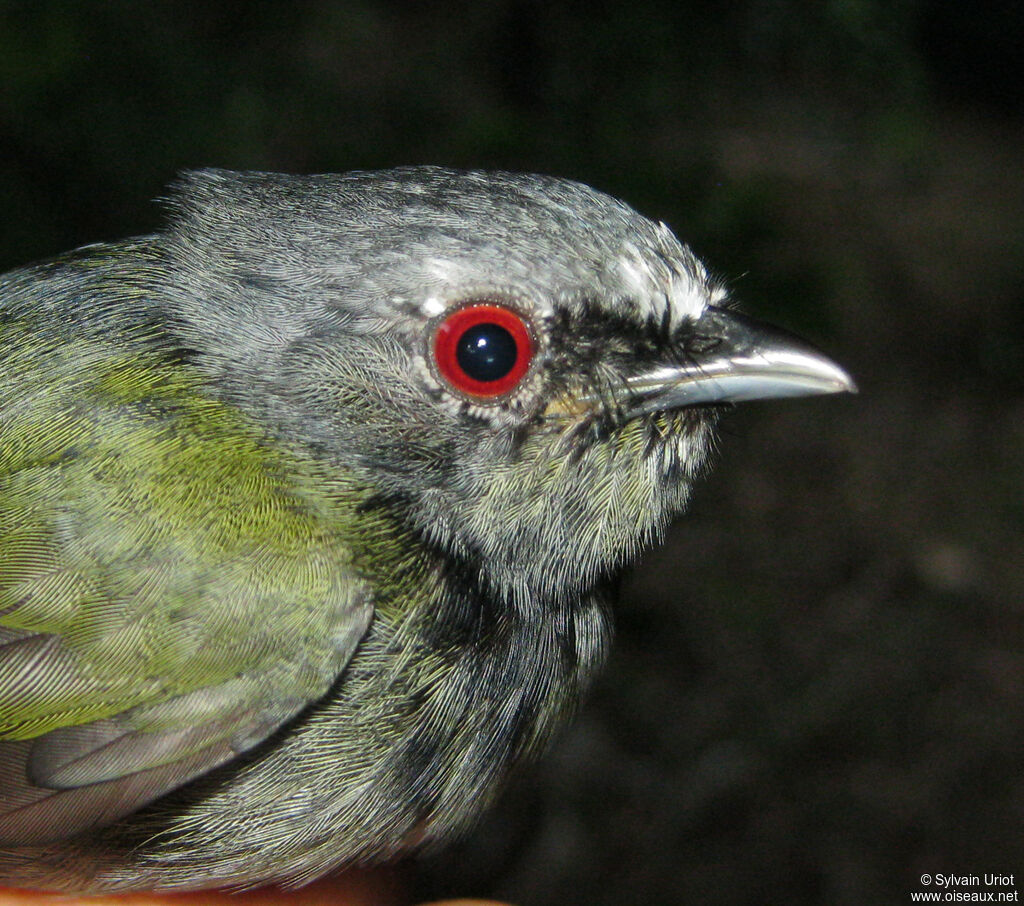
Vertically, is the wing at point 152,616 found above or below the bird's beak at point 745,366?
below

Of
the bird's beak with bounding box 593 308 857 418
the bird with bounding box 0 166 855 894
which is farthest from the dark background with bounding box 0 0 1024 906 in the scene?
the bird with bounding box 0 166 855 894

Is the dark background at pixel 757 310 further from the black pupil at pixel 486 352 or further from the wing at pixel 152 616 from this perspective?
the wing at pixel 152 616

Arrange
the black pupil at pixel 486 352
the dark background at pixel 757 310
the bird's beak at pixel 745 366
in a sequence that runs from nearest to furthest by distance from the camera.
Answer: the black pupil at pixel 486 352, the bird's beak at pixel 745 366, the dark background at pixel 757 310

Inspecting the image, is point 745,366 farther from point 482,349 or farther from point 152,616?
point 152,616

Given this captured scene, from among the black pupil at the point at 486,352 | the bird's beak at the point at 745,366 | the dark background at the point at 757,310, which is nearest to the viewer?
the black pupil at the point at 486,352

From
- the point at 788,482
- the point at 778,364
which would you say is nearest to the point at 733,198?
the point at 778,364

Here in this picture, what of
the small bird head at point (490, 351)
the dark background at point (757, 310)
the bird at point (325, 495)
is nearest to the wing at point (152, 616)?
the bird at point (325, 495)
